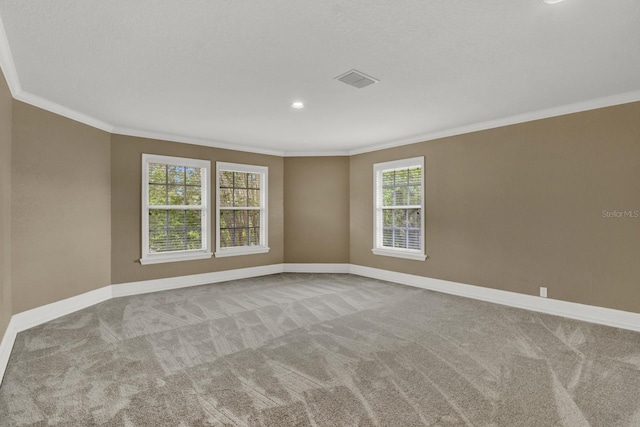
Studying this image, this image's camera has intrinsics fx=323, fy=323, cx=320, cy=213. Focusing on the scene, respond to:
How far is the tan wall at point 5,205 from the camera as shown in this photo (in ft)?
9.57

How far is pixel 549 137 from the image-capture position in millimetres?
4188

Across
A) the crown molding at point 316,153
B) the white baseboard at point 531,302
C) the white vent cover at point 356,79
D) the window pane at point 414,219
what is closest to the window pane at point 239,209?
the crown molding at point 316,153

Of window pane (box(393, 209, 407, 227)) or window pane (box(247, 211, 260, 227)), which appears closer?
window pane (box(393, 209, 407, 227))

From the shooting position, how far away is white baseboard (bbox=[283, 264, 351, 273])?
6.90 meters

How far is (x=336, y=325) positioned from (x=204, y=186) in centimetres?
366

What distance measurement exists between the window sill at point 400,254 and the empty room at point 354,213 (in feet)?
0.15

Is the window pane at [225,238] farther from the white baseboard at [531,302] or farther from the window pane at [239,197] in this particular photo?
the white baseboard at [531,302]

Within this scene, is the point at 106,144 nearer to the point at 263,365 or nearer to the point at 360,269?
the point at 263,365

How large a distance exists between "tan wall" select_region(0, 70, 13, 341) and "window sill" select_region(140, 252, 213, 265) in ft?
6.26

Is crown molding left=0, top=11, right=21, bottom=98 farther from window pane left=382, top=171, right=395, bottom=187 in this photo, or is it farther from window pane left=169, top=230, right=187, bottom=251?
window pane left=382, top=171, right=395, bottom=187

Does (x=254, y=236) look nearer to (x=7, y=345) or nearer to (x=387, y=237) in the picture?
A: (x=387, y=237)

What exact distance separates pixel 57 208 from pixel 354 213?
16.0ft

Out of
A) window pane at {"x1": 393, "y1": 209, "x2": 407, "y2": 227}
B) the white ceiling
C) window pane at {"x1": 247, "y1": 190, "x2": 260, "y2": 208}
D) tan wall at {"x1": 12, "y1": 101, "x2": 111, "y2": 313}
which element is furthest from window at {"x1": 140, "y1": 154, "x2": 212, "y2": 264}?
window pane at {"x1": 393, "y1": 209, "x2": 407, "y2": 227}

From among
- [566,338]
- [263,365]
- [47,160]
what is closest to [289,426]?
[263,365]
